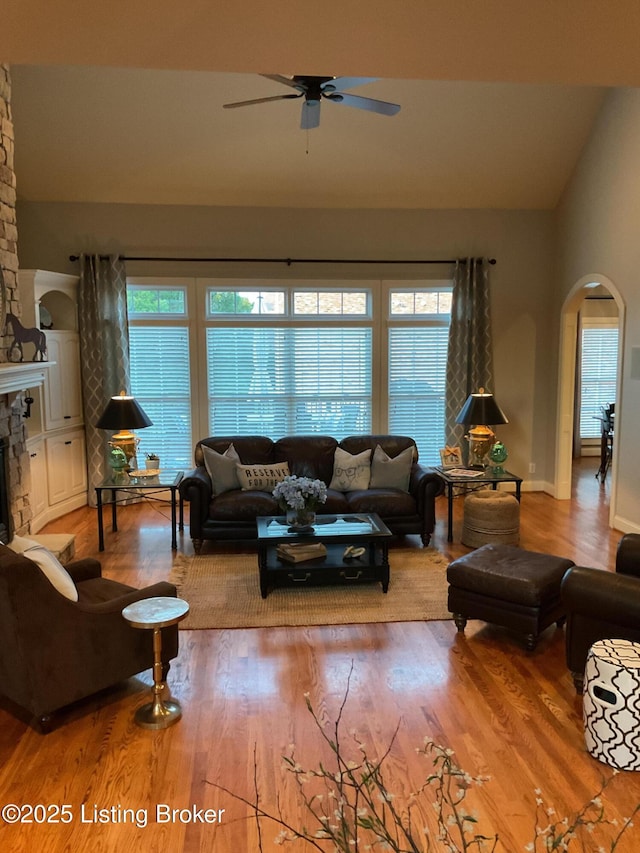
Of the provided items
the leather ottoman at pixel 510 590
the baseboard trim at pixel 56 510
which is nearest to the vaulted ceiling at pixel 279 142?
the leather ottoman at pixel 510 590

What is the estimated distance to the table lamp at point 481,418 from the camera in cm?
611

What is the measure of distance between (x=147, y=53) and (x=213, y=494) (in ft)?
14.7

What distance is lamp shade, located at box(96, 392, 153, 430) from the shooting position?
573cm

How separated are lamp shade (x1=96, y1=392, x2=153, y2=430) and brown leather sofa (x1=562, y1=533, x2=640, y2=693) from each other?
395 cm

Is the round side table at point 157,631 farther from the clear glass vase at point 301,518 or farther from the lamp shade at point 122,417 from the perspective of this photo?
the lamp shade at point 122,417

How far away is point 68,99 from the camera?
5.65 meters

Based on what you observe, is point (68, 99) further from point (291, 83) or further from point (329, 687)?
point (329, 687)

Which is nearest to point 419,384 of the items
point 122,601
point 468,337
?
point 468,337

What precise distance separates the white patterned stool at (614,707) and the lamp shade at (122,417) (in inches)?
167

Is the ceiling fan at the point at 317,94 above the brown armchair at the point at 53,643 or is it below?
above

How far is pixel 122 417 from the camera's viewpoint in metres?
5.75

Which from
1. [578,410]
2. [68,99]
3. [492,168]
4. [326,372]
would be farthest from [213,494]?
[578,410]

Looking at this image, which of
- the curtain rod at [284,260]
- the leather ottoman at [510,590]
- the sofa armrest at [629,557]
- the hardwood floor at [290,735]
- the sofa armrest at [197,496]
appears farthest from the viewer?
the curtain rod at [284,260]

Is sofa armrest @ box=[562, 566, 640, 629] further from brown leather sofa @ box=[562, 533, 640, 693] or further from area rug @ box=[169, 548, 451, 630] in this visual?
area rug @ box=[169, 548, 451, 630]
